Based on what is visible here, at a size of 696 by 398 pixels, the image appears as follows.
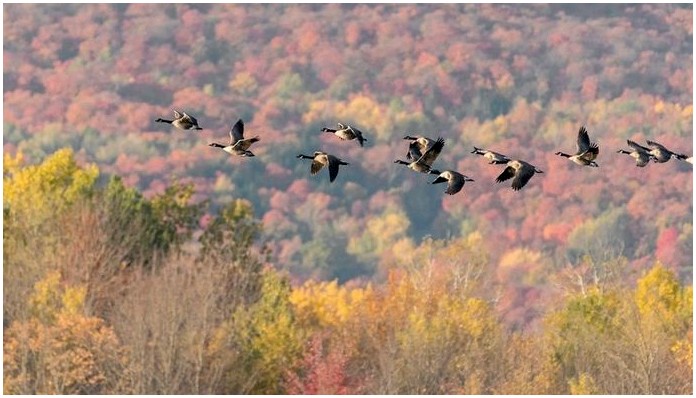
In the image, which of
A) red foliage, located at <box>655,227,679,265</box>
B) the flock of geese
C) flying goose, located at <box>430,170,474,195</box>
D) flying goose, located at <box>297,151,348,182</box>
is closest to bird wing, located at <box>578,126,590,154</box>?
the flock of geese

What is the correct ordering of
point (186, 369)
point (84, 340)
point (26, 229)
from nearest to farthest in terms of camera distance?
point (186, 369) < point (84, 340) < point (26, 229)

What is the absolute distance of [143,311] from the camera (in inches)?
2889

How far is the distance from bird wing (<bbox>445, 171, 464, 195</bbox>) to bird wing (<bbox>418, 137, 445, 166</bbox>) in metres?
0.40

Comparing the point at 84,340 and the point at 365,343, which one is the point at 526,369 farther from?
the point at 84,340

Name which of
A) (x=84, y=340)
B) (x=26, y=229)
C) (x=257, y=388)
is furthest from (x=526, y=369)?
(x=26, y=229)

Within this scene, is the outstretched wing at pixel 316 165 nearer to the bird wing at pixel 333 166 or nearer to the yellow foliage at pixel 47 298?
the bird wing at pixel 333 166

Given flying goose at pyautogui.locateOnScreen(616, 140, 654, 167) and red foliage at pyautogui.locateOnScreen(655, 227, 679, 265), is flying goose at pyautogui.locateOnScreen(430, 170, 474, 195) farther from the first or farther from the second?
red foliage at pyautogui.locateOnScreen(655, 227, 679, 265)

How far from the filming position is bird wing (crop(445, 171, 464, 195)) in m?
15.5

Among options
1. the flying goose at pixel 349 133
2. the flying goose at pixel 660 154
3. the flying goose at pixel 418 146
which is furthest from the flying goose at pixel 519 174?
the flying goose at pixel 349 133

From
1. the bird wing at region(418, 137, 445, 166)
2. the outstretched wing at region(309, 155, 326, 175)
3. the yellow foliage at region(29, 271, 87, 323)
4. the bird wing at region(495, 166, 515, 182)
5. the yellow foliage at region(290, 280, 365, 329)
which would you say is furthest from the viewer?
the yellow foliage at region(290, 280, 365, 329)

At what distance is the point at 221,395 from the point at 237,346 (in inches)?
170

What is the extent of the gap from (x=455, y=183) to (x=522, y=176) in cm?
59

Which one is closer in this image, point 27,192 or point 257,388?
point 257,388

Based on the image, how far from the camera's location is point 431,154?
1518 cm
